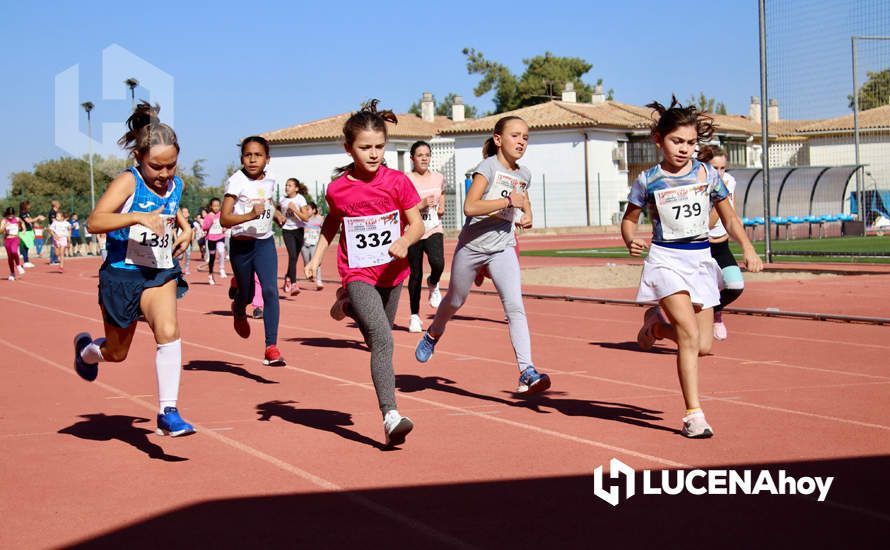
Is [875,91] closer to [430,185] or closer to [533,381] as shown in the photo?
[430,185]

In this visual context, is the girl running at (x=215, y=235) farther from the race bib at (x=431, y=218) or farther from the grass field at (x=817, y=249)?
the race bib at (x=431, y=218)

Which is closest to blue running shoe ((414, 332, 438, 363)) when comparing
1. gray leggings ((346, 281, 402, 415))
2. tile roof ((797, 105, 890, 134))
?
gray leggings ((346, 281, 402, 415))

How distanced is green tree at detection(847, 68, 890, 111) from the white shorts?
63.4 feet

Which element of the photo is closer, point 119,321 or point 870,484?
point 870,484

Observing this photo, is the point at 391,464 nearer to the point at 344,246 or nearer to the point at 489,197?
the point at 344,246

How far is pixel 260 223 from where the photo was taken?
35.3 ft

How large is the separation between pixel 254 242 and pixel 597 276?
41.6 ft

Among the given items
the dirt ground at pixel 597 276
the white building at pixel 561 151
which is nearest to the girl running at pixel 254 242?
the dirt ground at pixel 597 276

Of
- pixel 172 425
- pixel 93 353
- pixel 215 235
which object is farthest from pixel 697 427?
pixel 215 235

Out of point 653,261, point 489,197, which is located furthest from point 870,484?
point 489,197

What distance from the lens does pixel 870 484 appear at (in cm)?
553

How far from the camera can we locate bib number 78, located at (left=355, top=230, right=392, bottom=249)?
7.05 m

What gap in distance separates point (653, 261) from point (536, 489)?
2.17 metres

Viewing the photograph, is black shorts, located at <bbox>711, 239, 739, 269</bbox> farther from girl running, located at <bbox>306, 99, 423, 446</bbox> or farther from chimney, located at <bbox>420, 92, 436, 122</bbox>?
chimney, located at <bbox>420, 92, 436, 122</bbox>
